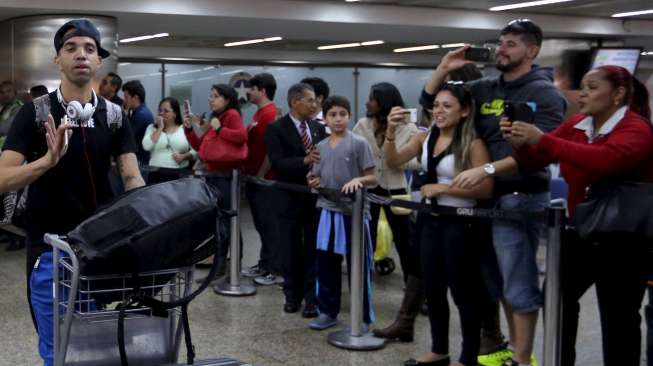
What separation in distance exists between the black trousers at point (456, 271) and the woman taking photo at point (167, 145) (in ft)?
13.0

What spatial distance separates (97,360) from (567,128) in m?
2.39

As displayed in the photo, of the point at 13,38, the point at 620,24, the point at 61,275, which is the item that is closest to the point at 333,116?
the point at 61,275

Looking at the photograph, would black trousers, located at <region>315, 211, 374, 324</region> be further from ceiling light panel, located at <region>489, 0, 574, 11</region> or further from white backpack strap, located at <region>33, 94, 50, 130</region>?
ceiling light panel, located at <region>489, 0, 574, 11</region>

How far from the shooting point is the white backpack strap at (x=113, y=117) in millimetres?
3146

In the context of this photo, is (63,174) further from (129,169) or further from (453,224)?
(453,224)

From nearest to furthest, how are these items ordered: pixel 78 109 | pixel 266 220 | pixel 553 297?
1. pixel 78 109
2. pixel 553 297
3. pixel 266 220

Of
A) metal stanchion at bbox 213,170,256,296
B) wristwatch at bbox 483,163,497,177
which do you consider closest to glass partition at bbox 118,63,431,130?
metal stanchion at bbox 213,170,256,296

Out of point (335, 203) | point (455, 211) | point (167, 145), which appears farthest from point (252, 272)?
point (455, 211)

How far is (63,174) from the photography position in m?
3.04

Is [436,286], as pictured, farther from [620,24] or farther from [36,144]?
[620,24]

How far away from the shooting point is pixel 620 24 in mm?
14812

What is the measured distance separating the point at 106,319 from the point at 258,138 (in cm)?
468

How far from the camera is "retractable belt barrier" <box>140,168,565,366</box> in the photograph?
400 centimetres

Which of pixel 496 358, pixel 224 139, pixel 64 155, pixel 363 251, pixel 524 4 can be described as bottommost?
pixel 496 358
